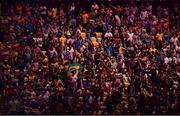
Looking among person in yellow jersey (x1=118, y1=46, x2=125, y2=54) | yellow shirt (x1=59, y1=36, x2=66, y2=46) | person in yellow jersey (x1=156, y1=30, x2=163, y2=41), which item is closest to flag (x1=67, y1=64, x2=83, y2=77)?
yellow shirt (x1=59, y1=36, x2=66, y2=46)

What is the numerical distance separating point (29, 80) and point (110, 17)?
18.5ft

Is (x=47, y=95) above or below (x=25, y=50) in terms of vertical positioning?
below

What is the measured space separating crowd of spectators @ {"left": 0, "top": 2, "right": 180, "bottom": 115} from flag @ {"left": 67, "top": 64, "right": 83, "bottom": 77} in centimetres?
15

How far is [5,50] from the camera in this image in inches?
720

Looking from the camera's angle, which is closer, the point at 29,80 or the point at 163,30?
the point at 29,80

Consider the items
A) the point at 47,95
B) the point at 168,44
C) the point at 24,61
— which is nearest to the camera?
the point at 47,95

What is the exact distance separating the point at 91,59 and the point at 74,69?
37.0 inches

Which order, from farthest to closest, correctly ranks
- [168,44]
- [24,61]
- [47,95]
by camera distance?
[168,44] < [24,61] < [47,95]

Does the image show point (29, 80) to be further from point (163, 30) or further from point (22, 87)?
point (163, 30)

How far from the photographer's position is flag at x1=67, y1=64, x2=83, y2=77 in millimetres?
17019

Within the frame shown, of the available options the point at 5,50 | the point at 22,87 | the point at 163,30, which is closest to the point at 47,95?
the point at 22,87

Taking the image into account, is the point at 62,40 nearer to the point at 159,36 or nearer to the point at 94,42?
the point at 94,42

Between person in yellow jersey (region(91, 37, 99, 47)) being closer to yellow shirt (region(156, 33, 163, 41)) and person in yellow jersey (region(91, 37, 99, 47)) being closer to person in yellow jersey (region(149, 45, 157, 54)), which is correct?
person in yellow jersey (region(149, 45, 157, 54))

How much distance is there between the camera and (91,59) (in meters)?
17.7
